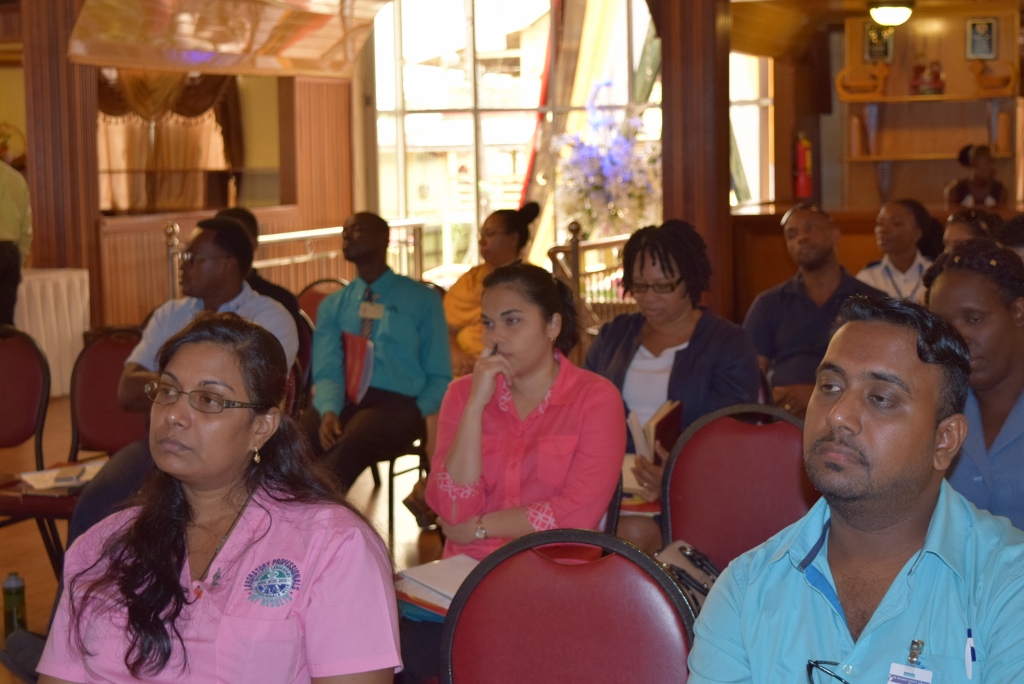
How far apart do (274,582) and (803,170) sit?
396 inches

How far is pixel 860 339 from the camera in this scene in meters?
1.70

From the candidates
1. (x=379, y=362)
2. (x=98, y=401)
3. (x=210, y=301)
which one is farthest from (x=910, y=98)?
(x=98, y=401)

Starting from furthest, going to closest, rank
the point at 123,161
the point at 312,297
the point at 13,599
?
the point at 123,161 → the point at 312,297 → the point at 13,599

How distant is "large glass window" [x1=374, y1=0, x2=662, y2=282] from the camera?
12805mm

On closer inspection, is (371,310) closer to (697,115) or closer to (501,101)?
(697,115)

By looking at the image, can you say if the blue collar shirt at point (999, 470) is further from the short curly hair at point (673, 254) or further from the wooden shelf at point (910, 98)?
the wooden shelf at point (910, 98)

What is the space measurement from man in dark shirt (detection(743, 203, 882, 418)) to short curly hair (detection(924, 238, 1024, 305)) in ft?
7.25

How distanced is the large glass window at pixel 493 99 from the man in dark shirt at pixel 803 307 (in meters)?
7.66

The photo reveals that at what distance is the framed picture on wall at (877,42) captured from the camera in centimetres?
1029

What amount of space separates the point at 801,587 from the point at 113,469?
2586 millimetres

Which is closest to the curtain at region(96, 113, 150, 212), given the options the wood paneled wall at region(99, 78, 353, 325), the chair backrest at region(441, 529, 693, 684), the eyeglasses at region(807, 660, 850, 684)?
the wood paneled wall at region(99, 78, 353, 325)

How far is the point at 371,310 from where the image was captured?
15.9 ft

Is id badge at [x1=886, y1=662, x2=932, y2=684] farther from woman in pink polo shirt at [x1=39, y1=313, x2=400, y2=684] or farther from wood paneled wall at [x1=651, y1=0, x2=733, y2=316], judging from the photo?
wood paneled wall at [x1=651, y1=0, x2=733, y2=316]

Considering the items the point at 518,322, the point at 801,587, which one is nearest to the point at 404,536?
the point at 518,322
